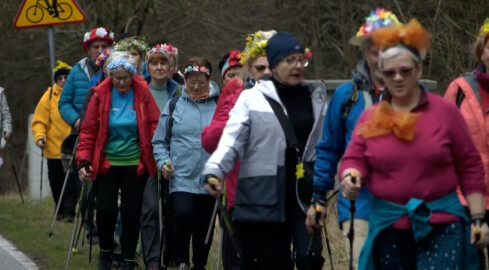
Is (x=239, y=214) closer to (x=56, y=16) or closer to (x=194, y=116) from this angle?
(x=194, y=116)

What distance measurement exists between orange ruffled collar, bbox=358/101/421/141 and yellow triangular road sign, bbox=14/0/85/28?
30.9ft

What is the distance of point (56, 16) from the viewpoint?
49.0ft

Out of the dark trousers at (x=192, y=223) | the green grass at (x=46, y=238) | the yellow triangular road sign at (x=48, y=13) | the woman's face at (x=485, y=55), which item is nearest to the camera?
the woman's face at (x=485, y=55)

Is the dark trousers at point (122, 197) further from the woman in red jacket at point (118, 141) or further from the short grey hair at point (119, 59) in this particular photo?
the short grey hair at point (119, 59)

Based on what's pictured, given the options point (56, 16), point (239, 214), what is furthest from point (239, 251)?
point (56, 16)

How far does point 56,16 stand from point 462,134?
9.78 meters

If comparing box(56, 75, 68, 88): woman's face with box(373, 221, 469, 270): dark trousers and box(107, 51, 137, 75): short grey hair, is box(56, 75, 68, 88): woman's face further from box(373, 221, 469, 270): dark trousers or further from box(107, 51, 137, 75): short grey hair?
box(373, 221, 469, 270): dark trousers

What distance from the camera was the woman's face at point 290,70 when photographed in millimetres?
7316

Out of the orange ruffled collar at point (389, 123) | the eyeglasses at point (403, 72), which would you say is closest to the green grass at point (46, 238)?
the orange ruffled collar at point (389, 123)

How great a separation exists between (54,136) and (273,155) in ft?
28.6

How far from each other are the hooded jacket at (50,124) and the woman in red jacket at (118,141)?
18.1 ft

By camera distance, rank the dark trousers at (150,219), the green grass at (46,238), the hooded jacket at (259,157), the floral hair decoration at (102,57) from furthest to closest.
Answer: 1. the floral hair decoration at (102,57)
2. the green grass at (46,238)
3. the dark trousers at (150,219)
4. the hooded jacket at (259,157)

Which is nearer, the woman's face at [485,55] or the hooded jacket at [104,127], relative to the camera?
the woman's face at [485,55]

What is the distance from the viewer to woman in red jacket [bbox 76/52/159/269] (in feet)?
32.0
